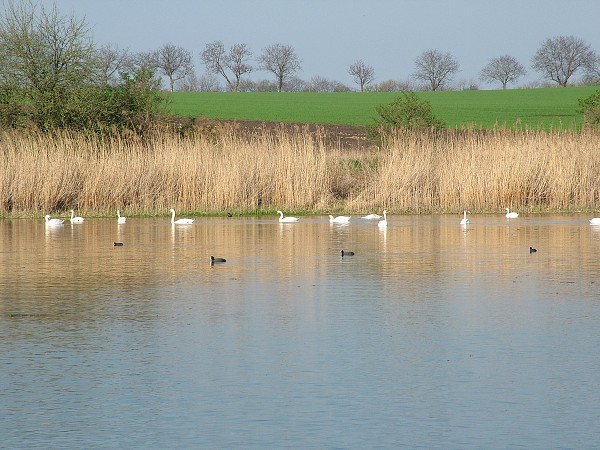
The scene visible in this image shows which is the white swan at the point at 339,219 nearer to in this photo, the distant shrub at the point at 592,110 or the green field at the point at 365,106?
the distant shrub at the point at 592,110

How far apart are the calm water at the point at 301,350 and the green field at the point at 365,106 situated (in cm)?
5260

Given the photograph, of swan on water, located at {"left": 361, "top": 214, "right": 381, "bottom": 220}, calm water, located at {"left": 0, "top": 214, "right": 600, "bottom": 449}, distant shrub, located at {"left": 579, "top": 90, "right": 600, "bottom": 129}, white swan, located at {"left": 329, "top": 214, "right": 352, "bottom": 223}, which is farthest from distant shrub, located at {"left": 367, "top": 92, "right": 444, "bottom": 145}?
calm water, located at {"left": 0, "top": 214, "right": 600, "bottom": 449}

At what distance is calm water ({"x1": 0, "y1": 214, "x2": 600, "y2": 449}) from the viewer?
5.45 metres

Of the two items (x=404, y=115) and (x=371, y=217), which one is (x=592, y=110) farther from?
(x=371, y=217)

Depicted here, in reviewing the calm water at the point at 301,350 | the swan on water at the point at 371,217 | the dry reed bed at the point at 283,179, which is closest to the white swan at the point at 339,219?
the swan on water at the point at 371,217

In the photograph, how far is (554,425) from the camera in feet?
17.9

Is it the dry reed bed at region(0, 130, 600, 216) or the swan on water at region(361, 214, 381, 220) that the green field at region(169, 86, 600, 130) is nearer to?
the dry reed bed at region(0, 130, 600, 216)

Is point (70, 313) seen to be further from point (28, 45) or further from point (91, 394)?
point (28, 45)

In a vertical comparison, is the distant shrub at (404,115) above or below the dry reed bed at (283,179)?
above

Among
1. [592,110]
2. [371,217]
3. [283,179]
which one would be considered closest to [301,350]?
[371,217]

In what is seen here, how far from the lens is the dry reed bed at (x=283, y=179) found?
24.0m

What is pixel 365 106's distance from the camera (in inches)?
3383

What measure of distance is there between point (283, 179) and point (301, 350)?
1745 centimetres

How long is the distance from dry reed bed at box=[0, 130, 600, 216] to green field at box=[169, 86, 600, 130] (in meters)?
39.2
